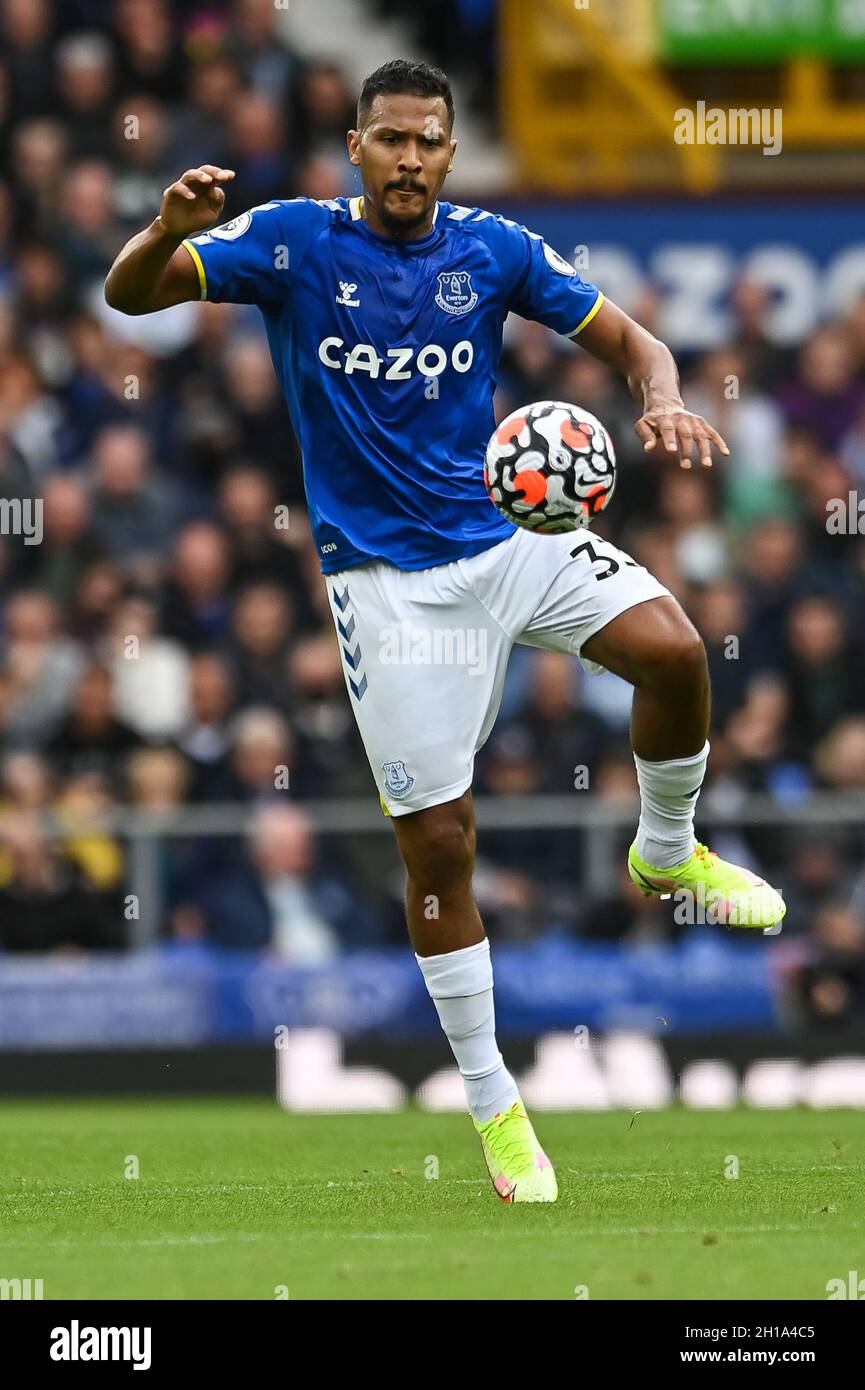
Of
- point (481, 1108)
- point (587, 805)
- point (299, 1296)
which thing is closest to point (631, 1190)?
point (481, 1108)

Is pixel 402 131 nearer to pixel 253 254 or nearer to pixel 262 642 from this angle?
pixel 253 254

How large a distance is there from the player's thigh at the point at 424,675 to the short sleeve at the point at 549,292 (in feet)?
3.01

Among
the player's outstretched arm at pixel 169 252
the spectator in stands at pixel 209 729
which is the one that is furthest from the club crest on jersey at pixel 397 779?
the spectator in stands at pixel 209 729

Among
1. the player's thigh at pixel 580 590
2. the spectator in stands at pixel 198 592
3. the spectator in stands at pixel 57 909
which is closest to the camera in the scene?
the player's thigh at pixel 580 590

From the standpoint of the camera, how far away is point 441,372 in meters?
7.92

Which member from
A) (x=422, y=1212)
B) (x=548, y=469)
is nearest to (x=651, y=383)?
(x=548, y=469)

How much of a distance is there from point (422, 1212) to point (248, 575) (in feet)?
24.9

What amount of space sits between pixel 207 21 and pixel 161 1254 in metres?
12.5

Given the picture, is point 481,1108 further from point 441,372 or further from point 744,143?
point 744,143

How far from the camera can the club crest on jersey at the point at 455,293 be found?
25.9 feet

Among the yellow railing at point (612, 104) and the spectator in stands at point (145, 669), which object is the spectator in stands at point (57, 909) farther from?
the yellow railing at point (612, 104)

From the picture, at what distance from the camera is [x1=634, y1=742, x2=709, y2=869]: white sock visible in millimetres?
8008

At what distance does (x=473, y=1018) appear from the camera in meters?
7.88

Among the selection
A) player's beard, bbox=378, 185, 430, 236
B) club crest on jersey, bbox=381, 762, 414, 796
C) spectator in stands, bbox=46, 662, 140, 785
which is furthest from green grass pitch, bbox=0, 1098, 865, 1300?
spectator in stands, bbox=46, 662, 140, 785
